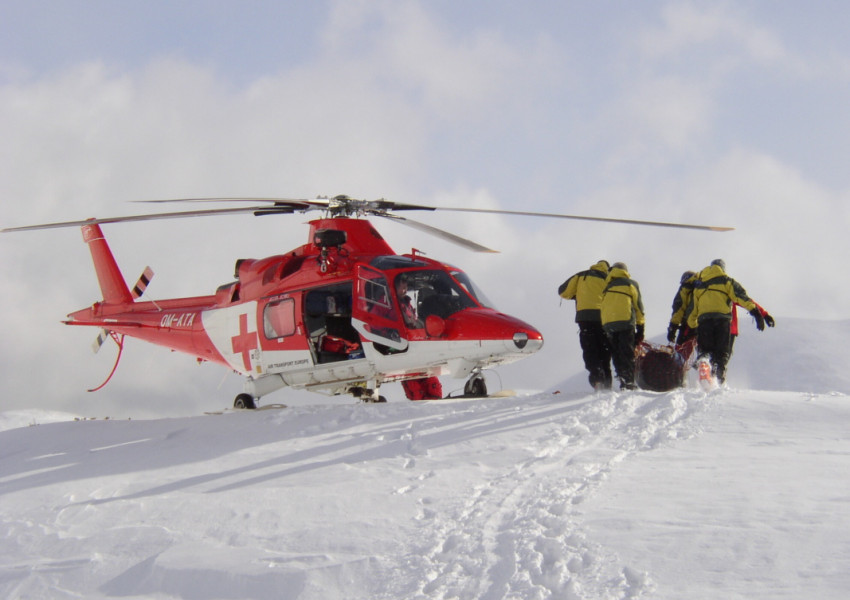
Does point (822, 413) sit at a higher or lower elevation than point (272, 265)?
lower

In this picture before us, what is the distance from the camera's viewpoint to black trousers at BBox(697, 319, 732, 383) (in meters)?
11.2

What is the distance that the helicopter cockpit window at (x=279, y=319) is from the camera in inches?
469

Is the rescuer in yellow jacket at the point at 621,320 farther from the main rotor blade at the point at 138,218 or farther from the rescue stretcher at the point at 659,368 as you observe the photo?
the main rotor blade at the point at 138,218

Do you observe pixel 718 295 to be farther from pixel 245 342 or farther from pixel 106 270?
pixel 106 270

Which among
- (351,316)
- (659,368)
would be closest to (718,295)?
(659,368)

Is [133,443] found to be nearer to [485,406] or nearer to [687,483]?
[485,406]

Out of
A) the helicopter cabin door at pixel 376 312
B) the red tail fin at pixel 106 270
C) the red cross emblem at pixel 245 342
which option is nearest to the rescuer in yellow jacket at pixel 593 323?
the helicopter cabin door at pixel 376 312

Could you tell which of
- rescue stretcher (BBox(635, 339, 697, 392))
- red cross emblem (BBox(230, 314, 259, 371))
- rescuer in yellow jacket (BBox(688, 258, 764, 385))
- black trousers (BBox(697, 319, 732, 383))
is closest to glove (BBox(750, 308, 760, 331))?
rescuer in yellow jacket (BBox(688, 258, 764, 385))

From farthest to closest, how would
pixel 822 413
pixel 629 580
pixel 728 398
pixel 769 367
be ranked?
pixel 769 367, pixel 728 398, pixel 822 413, pixel 629 580

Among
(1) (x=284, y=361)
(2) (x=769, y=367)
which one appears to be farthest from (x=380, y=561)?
(2) (x=769, y=367)

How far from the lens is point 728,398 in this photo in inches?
358

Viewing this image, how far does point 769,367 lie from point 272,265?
20.1 metres

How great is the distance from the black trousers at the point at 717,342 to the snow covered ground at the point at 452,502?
1.73 m

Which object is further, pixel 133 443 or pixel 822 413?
pixel 133 443
